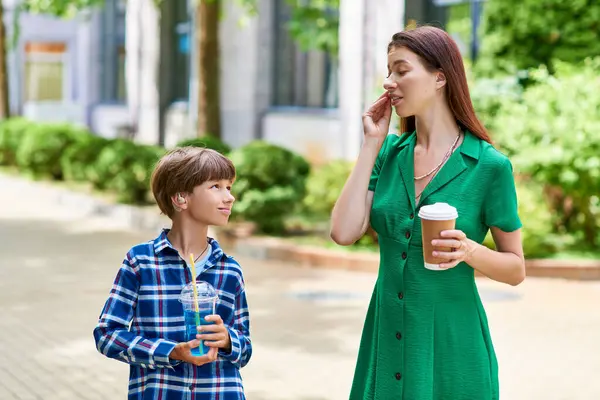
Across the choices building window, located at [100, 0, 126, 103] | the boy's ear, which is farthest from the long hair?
building window, located at [100, 0, 126, 103]

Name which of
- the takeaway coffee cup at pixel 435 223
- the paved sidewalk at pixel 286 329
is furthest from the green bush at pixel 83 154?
the takeaway coffee cup at pixel 435 223

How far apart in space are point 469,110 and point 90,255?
10.4 m

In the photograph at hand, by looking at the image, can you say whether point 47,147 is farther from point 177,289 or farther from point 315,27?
point 177,289

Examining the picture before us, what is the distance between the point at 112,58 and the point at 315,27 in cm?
1526

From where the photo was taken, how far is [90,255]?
44.0 ft

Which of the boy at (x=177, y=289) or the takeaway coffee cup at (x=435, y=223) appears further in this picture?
the boy at (x=177, y=289)

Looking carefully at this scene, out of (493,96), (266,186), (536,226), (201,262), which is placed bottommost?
(536,226)

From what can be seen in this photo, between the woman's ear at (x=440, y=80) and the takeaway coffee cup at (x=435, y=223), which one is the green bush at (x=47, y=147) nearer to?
the woman's ear at (x=440, y=80)

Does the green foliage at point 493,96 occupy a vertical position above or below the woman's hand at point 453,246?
above

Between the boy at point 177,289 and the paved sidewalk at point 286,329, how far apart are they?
3300 mm

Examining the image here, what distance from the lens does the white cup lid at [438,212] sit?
306 cm

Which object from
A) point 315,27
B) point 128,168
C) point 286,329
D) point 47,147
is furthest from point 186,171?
point 47,147

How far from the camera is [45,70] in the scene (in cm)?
4594

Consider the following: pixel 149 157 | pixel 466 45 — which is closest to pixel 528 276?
pixel 466 45
